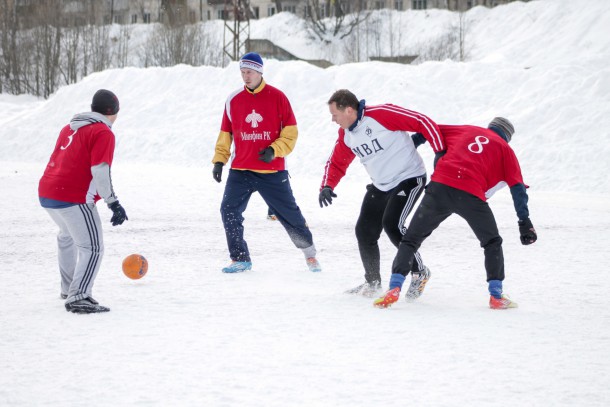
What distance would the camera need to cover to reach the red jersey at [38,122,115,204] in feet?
16.9

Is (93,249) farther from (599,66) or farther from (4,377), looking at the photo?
(599,66)

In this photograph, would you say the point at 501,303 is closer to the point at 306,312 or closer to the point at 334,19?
the point at 306,312

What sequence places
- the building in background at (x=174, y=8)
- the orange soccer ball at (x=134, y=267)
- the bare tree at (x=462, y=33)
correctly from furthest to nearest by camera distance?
the building in background at (x=174, y=8)
the bare tree at (x=462, y=33)
the orange soccer ball at (x=134, y=267)

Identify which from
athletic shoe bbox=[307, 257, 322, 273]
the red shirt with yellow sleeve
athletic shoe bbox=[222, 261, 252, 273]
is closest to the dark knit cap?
the red shirt with yellow sleeve

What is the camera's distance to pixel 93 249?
5.26 meters

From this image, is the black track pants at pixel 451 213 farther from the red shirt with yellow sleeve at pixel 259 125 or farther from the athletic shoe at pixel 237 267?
the athletic shoe at pixel 237 267

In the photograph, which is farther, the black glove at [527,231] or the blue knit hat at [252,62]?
the blue knit hat at [252,62]

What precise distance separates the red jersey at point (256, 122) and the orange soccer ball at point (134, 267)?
4.06 ft

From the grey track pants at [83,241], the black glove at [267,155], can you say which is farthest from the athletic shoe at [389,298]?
the grey track pants at [83,241]

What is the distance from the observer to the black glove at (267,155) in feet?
21.5

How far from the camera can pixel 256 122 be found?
267 inches

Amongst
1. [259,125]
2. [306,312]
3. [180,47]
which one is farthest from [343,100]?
[180,47]

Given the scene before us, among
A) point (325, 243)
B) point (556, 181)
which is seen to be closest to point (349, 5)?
A: point (556, 181)

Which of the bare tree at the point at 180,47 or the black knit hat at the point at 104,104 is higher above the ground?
the bare tree at the point at 180,47
